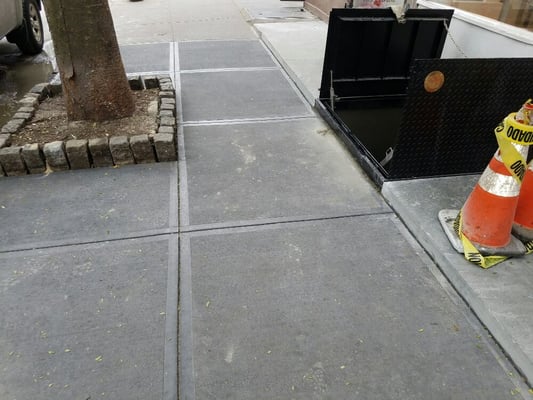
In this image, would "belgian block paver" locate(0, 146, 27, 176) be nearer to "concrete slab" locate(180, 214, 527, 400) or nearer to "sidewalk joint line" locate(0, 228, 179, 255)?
"sidewalk joint line" locate(0, 228, 179, 255)

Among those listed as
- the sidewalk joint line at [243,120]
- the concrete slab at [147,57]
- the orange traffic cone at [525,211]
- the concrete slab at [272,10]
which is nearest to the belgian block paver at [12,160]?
the sidewalk joint line at [243,120]

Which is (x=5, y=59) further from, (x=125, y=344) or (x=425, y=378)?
(x=425, y=378)

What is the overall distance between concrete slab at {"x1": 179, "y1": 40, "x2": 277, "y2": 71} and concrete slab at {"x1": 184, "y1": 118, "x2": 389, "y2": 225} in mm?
2164

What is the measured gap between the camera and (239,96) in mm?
4902

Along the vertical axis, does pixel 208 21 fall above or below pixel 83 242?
above

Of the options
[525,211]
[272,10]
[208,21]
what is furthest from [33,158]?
[272,10]

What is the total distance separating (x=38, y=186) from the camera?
3229 millimetres

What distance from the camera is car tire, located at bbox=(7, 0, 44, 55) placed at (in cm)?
635

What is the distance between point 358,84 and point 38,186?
136 inches

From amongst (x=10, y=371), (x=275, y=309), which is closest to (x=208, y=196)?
(x=275, y=309)

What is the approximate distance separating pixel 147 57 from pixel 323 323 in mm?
5534

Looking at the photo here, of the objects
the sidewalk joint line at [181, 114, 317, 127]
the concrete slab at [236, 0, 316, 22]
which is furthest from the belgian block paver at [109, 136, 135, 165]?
the concrete slab at [236, 0, 316, 22]

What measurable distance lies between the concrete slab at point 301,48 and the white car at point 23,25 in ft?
12.7

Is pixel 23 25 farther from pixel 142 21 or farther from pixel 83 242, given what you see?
pixel 83 242
